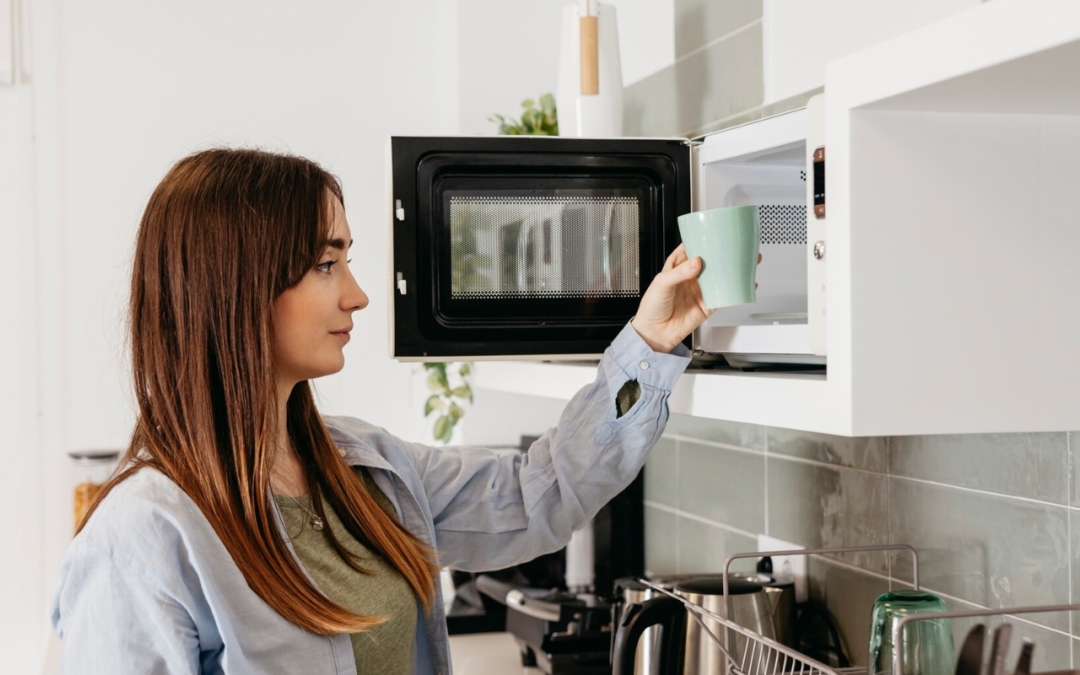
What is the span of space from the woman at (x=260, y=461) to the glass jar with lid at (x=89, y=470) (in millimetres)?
1250

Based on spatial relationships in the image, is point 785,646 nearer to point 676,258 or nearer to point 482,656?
point 676,258

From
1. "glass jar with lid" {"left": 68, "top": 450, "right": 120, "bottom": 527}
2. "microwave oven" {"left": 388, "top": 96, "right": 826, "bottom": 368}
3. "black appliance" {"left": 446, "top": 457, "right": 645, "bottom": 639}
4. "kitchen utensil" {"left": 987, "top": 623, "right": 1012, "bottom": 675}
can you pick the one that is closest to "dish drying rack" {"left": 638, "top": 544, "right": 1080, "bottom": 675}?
"kitchen utensil" {"left": 987, "top": 623, "right": 1012, "bottom": 675}

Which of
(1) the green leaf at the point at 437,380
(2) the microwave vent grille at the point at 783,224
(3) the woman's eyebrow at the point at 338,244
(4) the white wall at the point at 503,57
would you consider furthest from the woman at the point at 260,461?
(4) the white wall at the point at 503,57

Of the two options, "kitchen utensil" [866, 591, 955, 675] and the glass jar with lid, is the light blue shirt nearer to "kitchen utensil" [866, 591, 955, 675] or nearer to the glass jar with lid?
"kitchen utensil" [866, 591, 955, 675]

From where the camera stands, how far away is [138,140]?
7.50ft

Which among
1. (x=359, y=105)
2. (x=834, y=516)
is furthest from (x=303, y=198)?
(x=359, y=105)

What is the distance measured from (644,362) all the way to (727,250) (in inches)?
7.8

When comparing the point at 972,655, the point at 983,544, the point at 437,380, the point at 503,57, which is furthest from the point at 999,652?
the point at 503,57

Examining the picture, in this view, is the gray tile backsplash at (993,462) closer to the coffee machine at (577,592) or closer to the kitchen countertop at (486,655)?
the coffee machine at (577,592)

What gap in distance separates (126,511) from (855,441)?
85 cm

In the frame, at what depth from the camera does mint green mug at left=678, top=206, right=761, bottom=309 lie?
90 centimetres

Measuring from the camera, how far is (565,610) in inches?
63.4

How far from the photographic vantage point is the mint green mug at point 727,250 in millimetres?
899

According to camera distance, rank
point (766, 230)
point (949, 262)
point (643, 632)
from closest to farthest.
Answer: point (949, 262)
point (766, 230)
point (643, 632)
